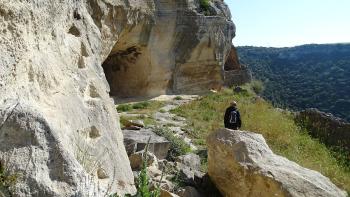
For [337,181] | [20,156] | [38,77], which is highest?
[38,77]

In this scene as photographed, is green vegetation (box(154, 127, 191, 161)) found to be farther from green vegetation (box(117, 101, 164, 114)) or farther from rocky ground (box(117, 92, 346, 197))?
green vegetation (box(117, 101, 164, 114))

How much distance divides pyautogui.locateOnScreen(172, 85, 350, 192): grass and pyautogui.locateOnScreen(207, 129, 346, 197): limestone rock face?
2979mm

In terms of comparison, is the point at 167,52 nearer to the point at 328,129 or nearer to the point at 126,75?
the point at 126,75

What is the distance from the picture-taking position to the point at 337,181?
9.69m

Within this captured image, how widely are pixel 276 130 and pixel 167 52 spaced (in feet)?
22.7

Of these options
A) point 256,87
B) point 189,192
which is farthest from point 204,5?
point 189,192

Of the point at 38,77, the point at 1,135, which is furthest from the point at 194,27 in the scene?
the point at 1,135

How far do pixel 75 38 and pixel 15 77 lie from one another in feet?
7.56

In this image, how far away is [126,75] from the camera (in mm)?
18797

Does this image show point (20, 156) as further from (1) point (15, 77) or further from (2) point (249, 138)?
(2) point (249, 138)

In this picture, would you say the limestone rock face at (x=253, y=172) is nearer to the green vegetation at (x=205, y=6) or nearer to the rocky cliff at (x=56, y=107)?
the rocky cliff at (x=56, y=107)

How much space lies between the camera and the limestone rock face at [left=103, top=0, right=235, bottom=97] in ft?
56.9

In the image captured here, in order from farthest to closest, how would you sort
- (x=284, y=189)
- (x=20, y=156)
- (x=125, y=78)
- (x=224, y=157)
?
(x=125, y=78) → (x=224, y=157) → (x=284, y=189) → (x=20, y=156)

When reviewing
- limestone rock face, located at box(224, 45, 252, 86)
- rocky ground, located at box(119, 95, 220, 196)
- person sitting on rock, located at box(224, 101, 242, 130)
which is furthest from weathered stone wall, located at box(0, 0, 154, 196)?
limestone rock face, located at box(224, 45, 252, 86)
